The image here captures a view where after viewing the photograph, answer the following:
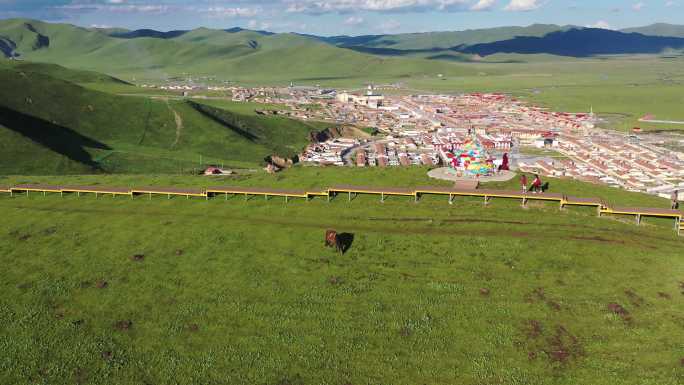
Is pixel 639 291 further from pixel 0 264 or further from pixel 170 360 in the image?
pixel 0 264

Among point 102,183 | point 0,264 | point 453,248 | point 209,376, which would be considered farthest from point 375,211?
point 102,183

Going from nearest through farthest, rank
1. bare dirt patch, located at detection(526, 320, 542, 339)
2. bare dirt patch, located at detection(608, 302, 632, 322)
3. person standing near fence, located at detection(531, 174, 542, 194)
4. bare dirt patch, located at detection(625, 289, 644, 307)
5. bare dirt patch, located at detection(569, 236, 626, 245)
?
1. bare dirt patch, located at detection(526, 320, 542, 339)
2. bare dirt patch, located at detection(608, 302, 632, 322)
3. bare dirt patch, located at detection(625, 289, 644, 307)
4. bare dirt patch, located at detection(569, 236, 626, 245)
5. person standing near fence, located at detection(531, 174, 542, 194)

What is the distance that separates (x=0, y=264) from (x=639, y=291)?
1776 inches

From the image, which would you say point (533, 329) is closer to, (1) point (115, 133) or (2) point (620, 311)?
(2) point (620, 311)

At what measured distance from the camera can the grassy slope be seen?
25406 millimetres

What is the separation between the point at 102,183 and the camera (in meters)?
57.2

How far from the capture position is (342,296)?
102 ft

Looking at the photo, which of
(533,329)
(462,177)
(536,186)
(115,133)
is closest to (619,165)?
(462,177)

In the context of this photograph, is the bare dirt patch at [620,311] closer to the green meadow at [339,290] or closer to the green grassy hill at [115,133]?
the green meadow at [339,290]

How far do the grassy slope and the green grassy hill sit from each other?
71.0 metres

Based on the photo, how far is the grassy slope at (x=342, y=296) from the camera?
25.4m

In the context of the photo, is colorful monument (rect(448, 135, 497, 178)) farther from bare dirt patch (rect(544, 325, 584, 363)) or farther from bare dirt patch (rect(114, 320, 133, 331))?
bare dirt patch (rect(114, 320, 133, 331))

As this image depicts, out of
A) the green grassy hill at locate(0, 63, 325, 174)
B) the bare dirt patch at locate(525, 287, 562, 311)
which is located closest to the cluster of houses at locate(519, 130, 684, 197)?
the green grassy hill at locate(0, 63, 325, 174)

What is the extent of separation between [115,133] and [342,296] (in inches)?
5161
